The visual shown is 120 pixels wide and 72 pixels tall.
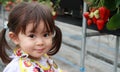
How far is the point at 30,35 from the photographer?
3.90ft

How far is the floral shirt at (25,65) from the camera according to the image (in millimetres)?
1216

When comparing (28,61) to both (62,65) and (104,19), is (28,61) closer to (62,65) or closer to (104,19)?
(104,19)

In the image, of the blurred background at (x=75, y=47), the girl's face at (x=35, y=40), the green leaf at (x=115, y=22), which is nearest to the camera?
the girl's face at (x=35, y=40)

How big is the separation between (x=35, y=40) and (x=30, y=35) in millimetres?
32

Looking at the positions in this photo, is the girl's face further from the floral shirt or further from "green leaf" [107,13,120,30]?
"green leaf" [107,13,120,30]

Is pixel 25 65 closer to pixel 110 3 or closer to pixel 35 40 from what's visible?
pixel 35 40

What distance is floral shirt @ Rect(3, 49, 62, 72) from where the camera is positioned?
1216mm

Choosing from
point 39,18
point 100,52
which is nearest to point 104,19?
point 39,18

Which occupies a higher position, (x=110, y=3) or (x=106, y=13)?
(x=110, y=3)

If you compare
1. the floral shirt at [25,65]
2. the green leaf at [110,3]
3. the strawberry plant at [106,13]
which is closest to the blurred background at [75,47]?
the strawberry plant at [106,13]

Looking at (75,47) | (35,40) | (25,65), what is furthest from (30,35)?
(75,47)

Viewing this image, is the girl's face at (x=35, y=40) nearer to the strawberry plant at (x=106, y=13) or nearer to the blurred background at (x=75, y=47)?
the strawberry plant at (x=106, y=13)

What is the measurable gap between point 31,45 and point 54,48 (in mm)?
316

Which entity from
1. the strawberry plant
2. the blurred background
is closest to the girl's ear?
the strawberry plant
